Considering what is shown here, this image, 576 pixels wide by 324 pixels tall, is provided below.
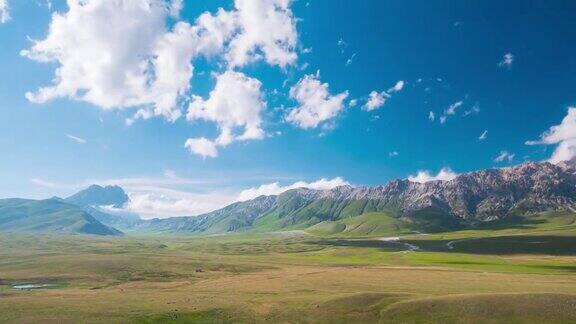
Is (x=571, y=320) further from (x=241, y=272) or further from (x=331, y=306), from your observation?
(x=241, y=272)

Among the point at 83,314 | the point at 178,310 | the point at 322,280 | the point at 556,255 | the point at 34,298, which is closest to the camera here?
the point at 83,314

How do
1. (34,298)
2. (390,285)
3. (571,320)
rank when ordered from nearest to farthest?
(571,320) → (34,298) → (390,285)

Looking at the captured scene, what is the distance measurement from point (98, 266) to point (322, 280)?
6761 centimetres

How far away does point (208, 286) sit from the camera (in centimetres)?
9681

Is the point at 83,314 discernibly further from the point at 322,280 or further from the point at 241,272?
the point at 241,272

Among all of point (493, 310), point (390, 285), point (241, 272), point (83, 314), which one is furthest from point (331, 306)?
point (241, 272)

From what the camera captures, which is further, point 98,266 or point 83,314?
point 98,266

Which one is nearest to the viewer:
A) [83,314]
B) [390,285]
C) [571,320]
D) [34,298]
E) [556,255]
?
[571,320]

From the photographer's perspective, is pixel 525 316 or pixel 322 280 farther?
pixel 322 280

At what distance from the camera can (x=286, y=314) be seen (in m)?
64.8

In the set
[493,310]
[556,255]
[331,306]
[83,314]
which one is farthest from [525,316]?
[556,255]

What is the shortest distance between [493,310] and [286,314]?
29.1 m

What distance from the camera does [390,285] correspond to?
305ft

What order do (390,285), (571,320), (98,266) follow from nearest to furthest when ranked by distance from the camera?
(571,320) → (390,285) → (98,266)
